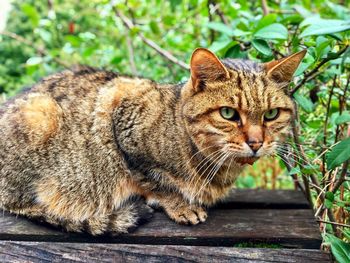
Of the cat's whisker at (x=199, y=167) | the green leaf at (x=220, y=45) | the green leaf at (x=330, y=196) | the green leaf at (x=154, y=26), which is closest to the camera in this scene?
the green leaf at (x=330, y=196)

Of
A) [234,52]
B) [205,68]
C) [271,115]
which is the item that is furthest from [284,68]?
[234,52]

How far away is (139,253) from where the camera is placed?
1.67 m

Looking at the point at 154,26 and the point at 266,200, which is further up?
the point at 154,26

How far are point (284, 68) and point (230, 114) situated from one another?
28 cm

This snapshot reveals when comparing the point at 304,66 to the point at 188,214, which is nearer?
the point at 304,66

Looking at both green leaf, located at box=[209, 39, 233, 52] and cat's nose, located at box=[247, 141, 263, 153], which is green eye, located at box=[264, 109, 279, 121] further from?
green leaf, located at box=[209, 39, 233, 52]

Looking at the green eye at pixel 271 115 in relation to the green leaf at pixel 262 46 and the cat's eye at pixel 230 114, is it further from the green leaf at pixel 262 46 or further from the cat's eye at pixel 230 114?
the green leaf at pixel 262 46

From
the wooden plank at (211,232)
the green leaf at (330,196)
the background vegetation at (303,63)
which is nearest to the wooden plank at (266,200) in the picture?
the background vegetation at (303,63)

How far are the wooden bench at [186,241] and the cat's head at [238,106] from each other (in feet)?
0.98

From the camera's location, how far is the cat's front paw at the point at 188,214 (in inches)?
73.0

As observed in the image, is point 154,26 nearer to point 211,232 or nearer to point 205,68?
point 205,68

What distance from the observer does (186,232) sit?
1.80 meters

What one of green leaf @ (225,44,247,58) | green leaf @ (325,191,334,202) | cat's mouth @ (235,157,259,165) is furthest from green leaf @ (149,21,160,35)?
green leaf @ (325,191,334,202)

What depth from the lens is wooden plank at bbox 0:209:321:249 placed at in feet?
5.71
